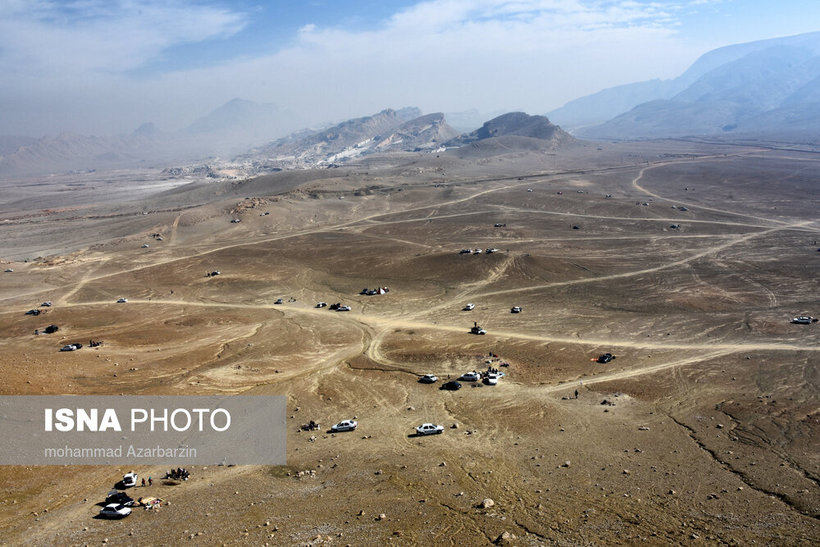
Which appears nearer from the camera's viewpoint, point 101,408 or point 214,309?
point 101,408

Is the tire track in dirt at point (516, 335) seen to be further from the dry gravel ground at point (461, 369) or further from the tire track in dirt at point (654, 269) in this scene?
the tire track in dirt at point (654, 269)

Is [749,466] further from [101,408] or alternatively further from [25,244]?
[25,244]

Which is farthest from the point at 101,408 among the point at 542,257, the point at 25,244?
the point at 25,244

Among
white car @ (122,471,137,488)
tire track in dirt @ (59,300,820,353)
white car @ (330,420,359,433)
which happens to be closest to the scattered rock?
white car @ (330,420,359,433)

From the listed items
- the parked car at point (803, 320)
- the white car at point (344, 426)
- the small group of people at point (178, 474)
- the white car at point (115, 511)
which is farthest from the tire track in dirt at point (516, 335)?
the white car at point (115, 511)

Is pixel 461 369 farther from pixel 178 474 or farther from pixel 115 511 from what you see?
pixel 115 511

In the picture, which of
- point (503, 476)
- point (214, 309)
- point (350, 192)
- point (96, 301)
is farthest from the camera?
point (350, 192)
